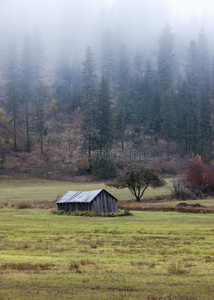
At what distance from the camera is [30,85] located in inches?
3388

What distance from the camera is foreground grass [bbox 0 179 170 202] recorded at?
4691 cm

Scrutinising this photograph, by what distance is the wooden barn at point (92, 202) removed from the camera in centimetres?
3459

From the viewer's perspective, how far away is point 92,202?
34500 millimetres

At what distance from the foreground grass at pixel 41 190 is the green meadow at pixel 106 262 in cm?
2110

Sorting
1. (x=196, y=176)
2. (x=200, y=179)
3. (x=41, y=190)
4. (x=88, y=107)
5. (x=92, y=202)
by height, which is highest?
(x=88, y=107)

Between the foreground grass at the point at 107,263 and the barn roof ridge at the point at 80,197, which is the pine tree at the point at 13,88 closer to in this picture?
the barn roof ridge at the point at 80,197

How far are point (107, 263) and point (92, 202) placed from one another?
22.0m

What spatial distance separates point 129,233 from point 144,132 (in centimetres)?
6744

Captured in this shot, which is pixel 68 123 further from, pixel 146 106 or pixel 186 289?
pixel 186 289

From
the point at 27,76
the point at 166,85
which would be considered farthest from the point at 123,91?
the point at 27,76

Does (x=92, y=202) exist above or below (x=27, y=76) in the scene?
below

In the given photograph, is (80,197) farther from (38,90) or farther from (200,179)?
(38,90)

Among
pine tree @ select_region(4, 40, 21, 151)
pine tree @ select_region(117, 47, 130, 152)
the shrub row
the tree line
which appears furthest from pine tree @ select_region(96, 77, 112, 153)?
the shrub row

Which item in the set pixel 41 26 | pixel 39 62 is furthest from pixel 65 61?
pixel 41 26
